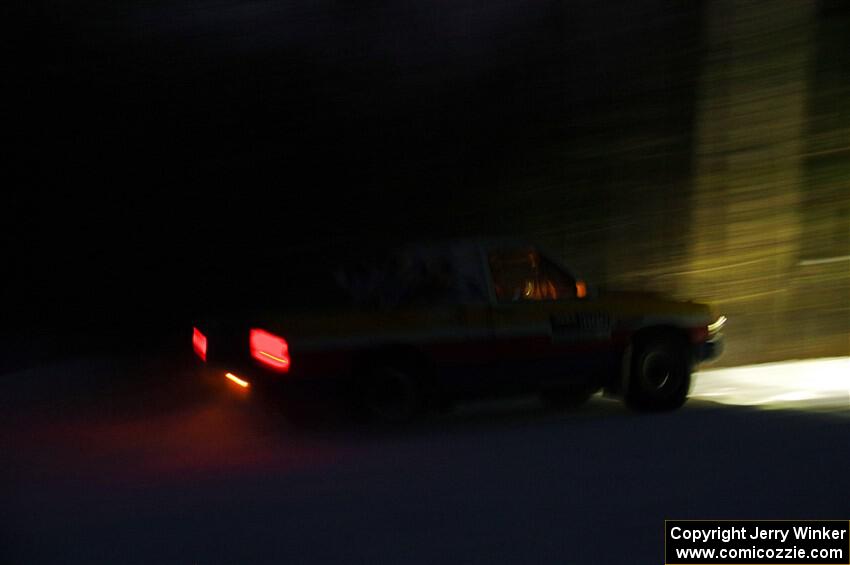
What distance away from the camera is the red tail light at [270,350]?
23.4ft

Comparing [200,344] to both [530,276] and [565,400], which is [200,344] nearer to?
[530,276]

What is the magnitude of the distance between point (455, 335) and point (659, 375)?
182cm

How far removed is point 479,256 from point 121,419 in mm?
3146

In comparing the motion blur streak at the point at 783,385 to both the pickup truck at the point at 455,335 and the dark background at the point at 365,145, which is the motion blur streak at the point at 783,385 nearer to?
the dark background at the point at 365,145

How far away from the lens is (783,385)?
952 centimetres

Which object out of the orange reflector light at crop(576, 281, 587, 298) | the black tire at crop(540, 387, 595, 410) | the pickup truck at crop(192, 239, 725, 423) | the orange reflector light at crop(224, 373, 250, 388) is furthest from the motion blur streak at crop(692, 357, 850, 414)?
the orange reflector light at crop(224, 373, 250, 388)

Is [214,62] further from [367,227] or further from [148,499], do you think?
[148,499]

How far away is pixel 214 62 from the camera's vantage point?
36.6 ft

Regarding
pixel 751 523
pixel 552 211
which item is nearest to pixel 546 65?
pixel 552 211

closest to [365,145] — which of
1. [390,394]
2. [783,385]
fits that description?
[390,394]

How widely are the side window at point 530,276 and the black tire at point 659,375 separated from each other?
0.81 m

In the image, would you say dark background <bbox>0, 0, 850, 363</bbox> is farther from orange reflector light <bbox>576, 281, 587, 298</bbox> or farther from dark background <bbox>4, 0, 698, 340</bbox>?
orange reflector light <bbox>576, 281, 587, 298</bbox>

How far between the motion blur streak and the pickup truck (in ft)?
2.96

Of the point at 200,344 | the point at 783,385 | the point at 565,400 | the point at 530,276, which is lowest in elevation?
the point at 200,344
